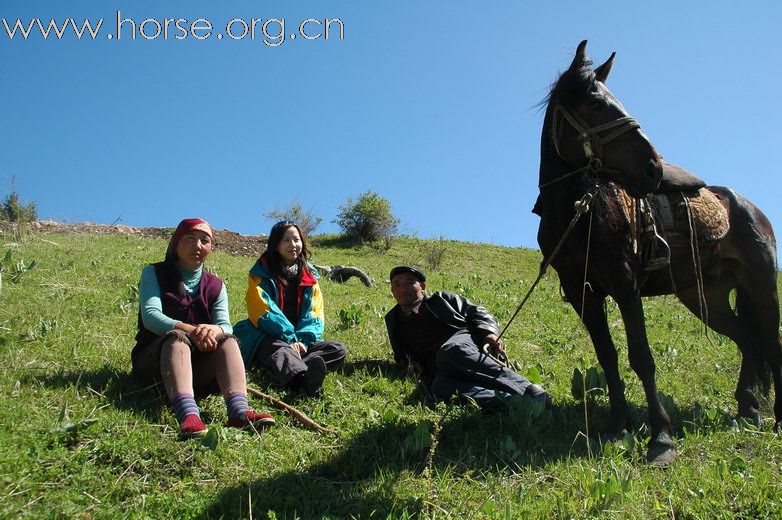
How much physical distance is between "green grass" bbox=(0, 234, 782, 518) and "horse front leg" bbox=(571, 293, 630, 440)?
0.30 meters

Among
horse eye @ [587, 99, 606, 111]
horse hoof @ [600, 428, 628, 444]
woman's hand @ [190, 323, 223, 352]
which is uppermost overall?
horse eye @ [587, 99, 606, 111]

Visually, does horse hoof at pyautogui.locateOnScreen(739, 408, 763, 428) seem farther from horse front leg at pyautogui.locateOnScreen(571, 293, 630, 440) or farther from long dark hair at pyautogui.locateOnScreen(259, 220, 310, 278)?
long dark hair at pyautogui.locateOnScreen(259, 220, 310, 278)

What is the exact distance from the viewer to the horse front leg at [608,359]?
418cm

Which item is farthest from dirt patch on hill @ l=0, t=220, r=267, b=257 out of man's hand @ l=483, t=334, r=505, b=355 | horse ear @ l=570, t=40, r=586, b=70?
horse ear @ l=570, t=40, r=586, b=70

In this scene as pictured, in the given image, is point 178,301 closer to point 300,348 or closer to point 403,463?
point 300,348

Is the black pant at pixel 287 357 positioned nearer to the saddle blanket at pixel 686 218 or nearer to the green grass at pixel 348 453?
the green grass at pixel 348 453

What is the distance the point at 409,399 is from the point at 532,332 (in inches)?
147

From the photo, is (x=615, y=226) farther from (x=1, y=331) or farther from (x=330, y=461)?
(x=1, y=331)

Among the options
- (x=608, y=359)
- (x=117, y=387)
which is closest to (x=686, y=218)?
(x=608, y=359)

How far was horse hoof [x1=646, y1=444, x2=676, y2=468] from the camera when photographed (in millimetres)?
3574

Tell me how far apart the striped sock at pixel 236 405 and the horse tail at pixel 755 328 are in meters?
4.66

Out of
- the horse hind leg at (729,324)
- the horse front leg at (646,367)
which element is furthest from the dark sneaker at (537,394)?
the horse hind leg at (729,324)

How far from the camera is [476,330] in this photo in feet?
16.3

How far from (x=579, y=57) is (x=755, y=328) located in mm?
3371
